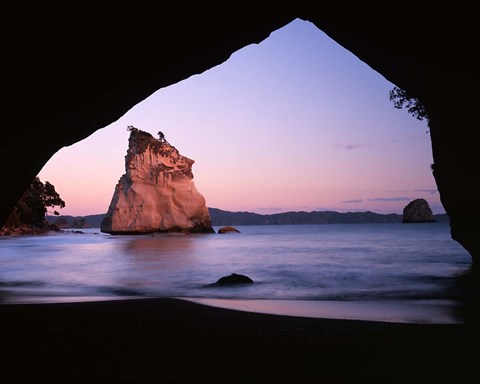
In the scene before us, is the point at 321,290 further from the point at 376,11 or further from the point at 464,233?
the point at 376,11

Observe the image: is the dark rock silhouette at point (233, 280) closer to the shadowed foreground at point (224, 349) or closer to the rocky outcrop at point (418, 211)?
the shadowed foreground at point (224, 349)

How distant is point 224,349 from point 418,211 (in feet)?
437

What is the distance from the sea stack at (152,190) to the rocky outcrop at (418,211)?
96.7 metres

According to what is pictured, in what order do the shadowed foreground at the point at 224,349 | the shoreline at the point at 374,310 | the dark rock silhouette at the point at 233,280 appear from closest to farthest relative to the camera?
the shadowed foreground at the point at 224,349, the shoreline at the point at 374,310, the dark rock silhouette at the point at 233,280

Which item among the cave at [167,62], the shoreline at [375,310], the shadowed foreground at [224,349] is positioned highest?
the cave at [167,62]

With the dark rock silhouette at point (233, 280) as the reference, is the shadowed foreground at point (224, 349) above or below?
above

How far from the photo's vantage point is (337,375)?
264cm

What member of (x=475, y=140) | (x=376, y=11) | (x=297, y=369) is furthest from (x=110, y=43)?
(x=475, y=140)

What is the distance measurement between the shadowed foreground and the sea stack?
45.8m

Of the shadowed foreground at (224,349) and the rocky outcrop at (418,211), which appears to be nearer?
the shadowed foreground at (224,349)

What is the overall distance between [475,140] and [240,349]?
5.72 metres

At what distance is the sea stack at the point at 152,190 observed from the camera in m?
49.4

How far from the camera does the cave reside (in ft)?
16.5

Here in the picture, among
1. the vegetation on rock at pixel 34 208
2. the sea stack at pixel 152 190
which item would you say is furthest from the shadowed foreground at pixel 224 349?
the vegetation on rock at pixel 34 208
